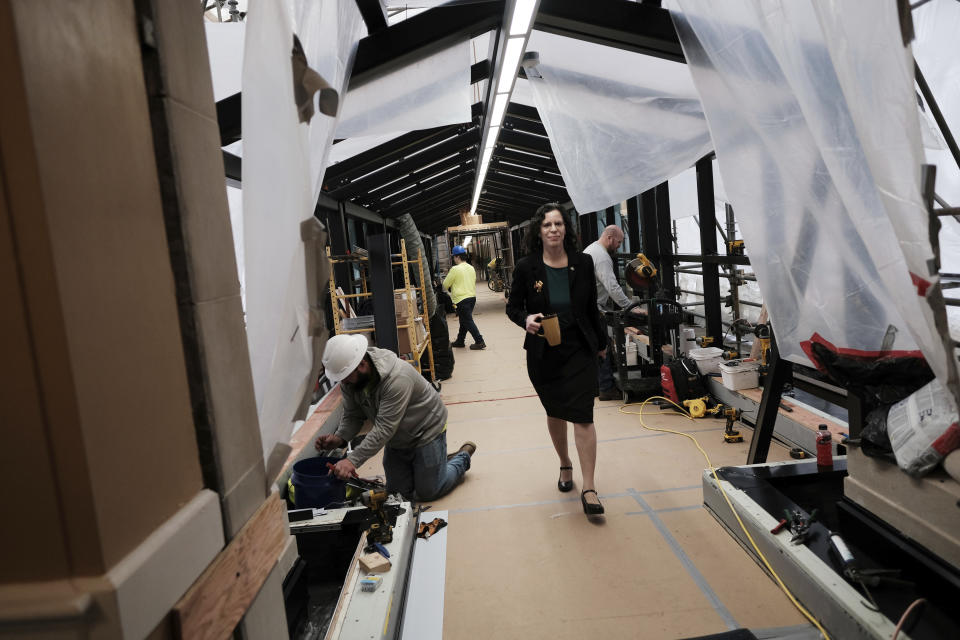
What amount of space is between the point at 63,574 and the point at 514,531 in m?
2.83

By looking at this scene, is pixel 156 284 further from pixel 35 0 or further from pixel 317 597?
pixel 317 597

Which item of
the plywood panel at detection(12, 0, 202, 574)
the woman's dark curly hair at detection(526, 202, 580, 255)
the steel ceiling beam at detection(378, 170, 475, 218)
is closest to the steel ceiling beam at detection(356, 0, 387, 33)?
the woman's dark curly hair at detection(526, 202, 580, 255)

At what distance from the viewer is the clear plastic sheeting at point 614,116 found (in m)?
3.51

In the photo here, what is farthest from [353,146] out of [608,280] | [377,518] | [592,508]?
[592,508]

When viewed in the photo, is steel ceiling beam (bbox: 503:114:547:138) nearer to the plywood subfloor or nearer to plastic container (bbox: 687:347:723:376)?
plastic container (bbox: 687:347:723:376)

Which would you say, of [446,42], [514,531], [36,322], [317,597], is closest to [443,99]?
[446,42]

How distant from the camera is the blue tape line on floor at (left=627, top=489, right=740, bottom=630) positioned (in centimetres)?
244

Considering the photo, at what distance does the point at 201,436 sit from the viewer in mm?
1110

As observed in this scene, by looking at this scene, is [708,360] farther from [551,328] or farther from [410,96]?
[410,96]

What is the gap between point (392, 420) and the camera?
343 centimetres

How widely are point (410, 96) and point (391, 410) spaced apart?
79.4 inches

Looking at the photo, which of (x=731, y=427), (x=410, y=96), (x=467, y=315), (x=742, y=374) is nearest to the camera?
(x=410, y=96)

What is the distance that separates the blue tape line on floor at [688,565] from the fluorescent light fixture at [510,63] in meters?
2.92

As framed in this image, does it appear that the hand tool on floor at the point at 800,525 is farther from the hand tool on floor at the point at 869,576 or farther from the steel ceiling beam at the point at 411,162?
the steel ceiling beam at the point at 411,162
